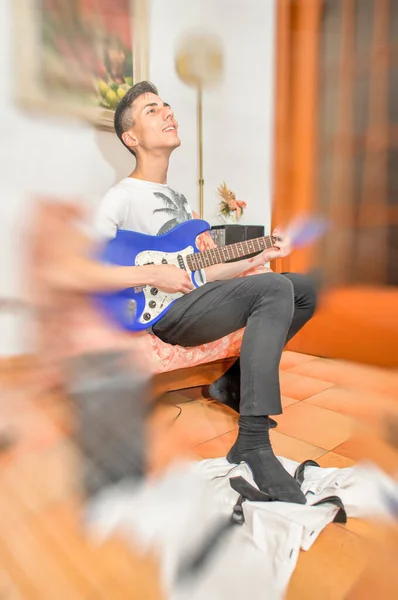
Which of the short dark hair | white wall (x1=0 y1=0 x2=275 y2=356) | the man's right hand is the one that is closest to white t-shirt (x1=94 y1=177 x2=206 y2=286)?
the man's right hand

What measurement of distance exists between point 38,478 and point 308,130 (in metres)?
0.31

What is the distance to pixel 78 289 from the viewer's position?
0.89 ft

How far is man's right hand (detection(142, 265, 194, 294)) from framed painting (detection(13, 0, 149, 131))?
1.26ft

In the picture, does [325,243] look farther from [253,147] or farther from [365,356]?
[253,147]

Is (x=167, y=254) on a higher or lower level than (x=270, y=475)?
higher

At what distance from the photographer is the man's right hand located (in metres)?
0.66

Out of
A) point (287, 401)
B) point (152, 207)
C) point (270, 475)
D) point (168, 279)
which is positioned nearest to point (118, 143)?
point (168, 279)

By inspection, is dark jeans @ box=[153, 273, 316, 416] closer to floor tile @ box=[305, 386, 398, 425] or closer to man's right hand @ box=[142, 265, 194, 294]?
man's right hand @ box=[142, 265, 194, 294]

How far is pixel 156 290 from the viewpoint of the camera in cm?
78

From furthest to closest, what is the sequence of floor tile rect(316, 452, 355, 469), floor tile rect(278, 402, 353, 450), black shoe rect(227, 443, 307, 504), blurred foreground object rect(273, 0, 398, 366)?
1. floor tile rect(278, 402, 353, 450)
2. floor tile rect(316, 452, 355, 469)
3. black shoe rect(227, 443, 307, 504)
4. blurred foreground object rect(273, 0, 398, 366)

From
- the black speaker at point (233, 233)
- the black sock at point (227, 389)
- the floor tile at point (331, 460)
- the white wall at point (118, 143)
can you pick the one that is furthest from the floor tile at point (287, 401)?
the white wall at point (118, 143)

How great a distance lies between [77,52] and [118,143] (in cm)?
9

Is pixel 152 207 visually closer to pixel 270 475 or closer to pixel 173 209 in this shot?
pixel 173 209

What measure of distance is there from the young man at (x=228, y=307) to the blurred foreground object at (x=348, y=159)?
1.56 ft
